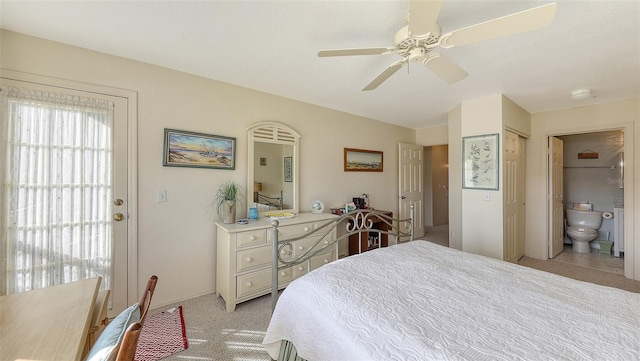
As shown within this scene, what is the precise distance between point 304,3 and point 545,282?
7.47 feet

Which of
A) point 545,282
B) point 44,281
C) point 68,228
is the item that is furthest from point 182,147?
point 545,282

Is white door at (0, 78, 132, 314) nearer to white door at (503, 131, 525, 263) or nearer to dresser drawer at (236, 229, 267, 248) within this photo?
dresser drawer at (236, 229, 267, 248)

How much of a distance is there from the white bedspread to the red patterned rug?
100 cm

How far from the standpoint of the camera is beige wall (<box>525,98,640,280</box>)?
320 cm

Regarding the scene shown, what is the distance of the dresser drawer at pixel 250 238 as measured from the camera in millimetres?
2429

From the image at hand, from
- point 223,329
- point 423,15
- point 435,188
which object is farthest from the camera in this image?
point 435,188

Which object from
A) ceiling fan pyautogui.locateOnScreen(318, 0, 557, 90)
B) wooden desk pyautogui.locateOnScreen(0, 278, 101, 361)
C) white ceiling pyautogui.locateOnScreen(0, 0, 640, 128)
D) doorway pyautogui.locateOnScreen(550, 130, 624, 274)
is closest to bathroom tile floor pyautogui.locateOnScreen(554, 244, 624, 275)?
doorway pyautogui.locateOnScreen(550, 130, 624, 274)

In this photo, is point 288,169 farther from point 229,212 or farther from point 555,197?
point 555,197

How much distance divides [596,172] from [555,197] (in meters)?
1.44

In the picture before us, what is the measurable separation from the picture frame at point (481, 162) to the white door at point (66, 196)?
13.4 ft

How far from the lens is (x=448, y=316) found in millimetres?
1108

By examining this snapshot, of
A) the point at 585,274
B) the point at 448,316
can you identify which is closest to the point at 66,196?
the point at 448,316

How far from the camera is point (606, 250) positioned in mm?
4164

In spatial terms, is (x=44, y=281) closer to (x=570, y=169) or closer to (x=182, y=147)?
(x=182, y=147)
